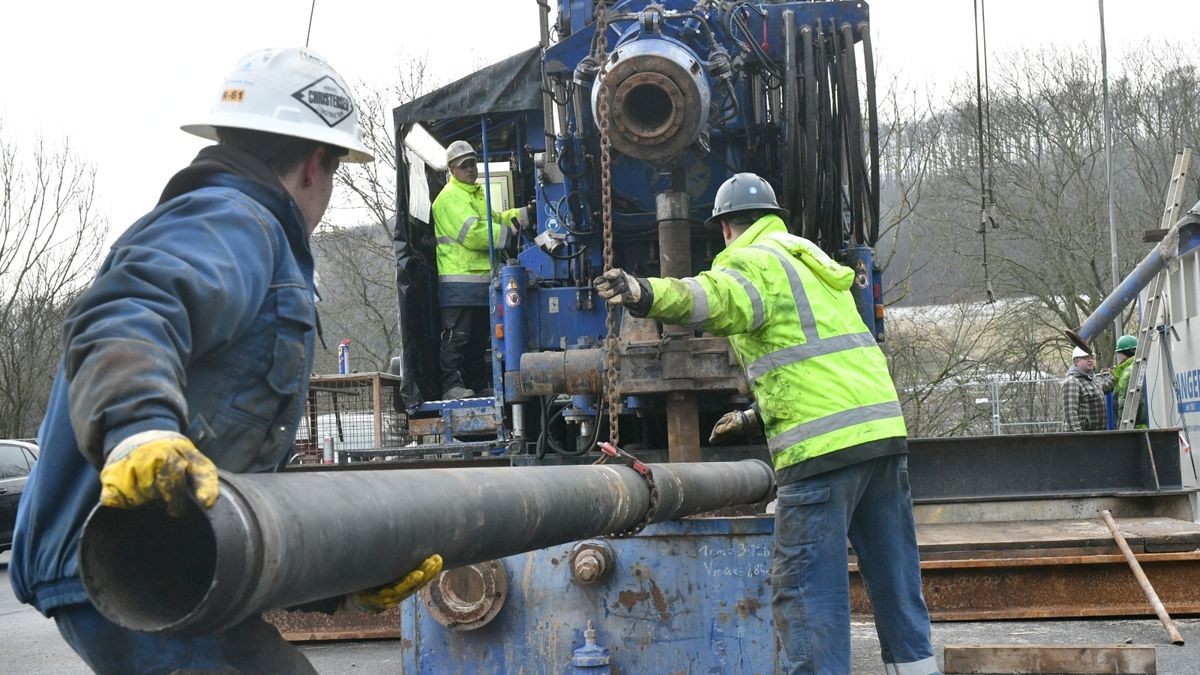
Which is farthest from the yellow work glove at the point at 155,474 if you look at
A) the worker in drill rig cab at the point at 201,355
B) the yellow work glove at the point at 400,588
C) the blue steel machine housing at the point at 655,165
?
the blue steel machine housing at the point at 655,165

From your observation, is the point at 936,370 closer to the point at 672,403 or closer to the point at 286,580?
the point at 672,403

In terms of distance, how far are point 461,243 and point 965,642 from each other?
4.10m

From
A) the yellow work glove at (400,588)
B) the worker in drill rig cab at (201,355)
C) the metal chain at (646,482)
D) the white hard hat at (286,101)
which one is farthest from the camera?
the metal chain at (646,482)

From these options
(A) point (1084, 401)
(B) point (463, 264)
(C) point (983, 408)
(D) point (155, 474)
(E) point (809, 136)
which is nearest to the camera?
(D) point (155, 474)

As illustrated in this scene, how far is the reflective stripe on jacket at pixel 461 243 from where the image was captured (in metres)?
8.70

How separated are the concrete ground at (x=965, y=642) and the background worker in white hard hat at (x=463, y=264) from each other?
2348mm

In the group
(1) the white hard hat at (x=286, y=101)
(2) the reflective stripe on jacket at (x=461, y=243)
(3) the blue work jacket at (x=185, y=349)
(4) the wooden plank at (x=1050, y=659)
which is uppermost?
(2) the reflective stripe on jacket at (x=461, y=243)

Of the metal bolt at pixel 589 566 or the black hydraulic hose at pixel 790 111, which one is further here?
the black hydraulic hose at pixel 790 111

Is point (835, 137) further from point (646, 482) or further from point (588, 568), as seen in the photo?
point (646, 482)

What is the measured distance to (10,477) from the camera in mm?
15547

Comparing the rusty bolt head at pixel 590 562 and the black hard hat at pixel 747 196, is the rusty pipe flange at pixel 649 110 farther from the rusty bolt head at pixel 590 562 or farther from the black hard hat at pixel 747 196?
the rusty bolt head at pixel 590 562

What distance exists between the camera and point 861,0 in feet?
22.7

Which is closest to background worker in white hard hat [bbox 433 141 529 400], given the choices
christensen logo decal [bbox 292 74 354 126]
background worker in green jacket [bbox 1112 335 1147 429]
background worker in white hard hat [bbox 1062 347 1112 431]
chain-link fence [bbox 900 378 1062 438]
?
christensen logo decal [bbox 292 74 354 126]

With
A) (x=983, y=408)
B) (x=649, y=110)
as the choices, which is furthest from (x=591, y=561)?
(x=983, y=408)
